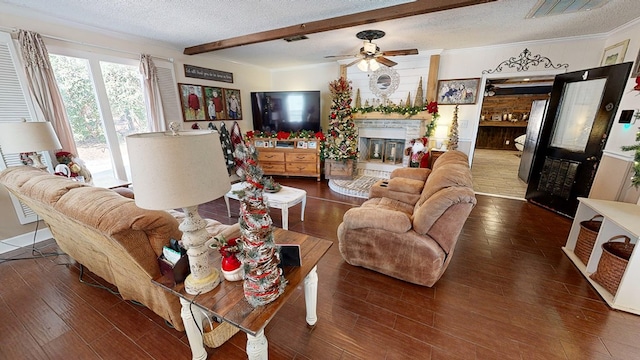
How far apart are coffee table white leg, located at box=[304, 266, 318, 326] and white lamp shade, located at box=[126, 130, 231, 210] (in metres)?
0.87

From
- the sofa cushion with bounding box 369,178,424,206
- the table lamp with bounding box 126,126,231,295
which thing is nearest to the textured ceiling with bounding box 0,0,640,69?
the sofa cushion with bounding box 369,178,424,206

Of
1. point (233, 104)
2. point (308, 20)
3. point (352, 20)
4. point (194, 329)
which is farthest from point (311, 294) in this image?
point (233, 104)

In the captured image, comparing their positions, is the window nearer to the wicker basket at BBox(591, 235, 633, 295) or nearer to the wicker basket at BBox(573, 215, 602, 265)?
the wicker basket at BBox(591, 235, 633, 295)

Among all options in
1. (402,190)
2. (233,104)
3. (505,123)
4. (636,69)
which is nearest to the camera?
(636,69)

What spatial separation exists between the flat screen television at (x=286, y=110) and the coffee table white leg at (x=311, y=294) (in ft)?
13.4

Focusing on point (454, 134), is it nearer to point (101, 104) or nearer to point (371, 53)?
point (371, 53)

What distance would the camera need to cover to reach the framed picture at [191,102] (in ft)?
13.4

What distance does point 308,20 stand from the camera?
9.36 feet

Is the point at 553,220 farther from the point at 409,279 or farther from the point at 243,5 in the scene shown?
the point at 243,5

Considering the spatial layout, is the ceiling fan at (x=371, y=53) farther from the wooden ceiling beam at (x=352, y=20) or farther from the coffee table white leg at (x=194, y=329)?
the coffee table white leg at (x=194, y=329)

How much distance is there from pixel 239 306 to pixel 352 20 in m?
3.01

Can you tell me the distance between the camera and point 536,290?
6.38 feet

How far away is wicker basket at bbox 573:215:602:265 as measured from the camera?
7.10ft

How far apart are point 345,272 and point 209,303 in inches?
55.2
